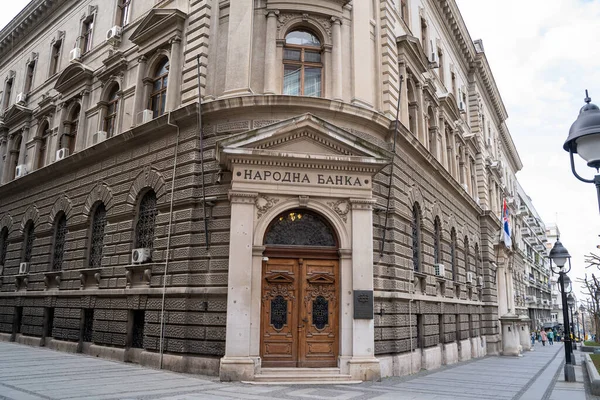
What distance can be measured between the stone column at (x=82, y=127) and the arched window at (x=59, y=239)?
354cm

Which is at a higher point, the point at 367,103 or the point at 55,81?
the point at 55,81

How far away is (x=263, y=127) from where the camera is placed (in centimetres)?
1453

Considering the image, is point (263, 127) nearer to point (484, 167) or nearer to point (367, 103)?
point (367, 103)

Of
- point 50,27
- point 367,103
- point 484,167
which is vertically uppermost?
point 50,27

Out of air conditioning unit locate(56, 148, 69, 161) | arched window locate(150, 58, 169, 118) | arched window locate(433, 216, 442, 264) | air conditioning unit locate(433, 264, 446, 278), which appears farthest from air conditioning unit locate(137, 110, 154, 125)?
air conditioning unit locate(433, 264, 446, 278)

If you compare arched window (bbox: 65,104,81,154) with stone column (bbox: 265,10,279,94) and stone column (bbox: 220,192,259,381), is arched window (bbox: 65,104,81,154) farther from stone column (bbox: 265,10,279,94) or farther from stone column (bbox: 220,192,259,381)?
stone column (bbox: 220,192,259,381)

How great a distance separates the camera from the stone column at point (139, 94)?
1897 cm

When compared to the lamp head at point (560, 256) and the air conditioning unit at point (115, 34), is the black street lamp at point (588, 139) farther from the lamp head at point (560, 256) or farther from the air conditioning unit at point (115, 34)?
the air conditioning unit at point (115, 34)

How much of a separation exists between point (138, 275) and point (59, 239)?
330 inches

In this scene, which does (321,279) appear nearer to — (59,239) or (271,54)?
(271,54)

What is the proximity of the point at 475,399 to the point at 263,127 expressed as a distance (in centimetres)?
941

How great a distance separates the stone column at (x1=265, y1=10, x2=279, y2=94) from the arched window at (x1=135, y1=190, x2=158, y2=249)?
6048 millimetres

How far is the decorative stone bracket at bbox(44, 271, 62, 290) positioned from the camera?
70.4 ft

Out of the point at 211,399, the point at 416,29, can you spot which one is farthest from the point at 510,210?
the point at 211,399
